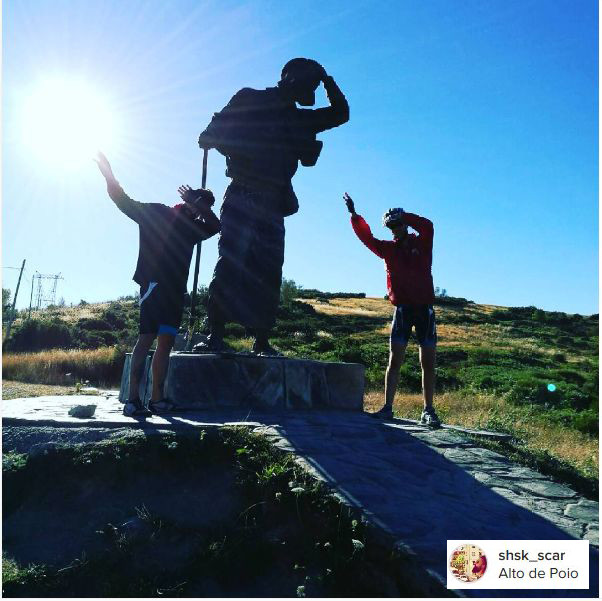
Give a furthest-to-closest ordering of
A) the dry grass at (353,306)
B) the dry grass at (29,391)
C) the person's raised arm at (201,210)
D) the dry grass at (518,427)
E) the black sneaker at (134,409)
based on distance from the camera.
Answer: the dry grass at (353,306), the dry grass at (29,391), the dry grass at (518,427), the person's raised arm at (201,210), the black sneaker at (134,409)

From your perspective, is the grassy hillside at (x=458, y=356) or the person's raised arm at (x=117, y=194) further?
the grassy hillside at (x=458, y=356)

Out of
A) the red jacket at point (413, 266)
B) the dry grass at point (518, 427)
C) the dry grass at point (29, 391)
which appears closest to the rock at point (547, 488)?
the dry grass at point (518, 427)

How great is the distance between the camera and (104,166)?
5.12 metres

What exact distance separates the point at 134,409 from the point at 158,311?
812mm

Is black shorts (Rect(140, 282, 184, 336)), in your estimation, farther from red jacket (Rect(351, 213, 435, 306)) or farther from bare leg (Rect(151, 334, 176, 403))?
red jacket (Rect(351, 213, 435, 306))

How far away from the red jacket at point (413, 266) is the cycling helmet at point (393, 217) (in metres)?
0.05

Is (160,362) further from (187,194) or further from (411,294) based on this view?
(411,294)

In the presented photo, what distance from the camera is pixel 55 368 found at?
52.3ft

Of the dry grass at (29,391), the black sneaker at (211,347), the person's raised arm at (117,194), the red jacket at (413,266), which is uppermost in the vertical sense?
the person's raised arm at (117,194)

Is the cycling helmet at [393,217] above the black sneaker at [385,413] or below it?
above

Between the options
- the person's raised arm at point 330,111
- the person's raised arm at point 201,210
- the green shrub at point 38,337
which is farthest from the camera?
the green shrub at point 38,337

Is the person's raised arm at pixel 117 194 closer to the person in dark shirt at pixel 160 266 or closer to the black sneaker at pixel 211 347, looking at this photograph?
the person in dark shirt at pixel 160 266

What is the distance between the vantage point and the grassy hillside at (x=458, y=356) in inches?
414

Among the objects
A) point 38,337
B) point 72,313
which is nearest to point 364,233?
point 38,337
